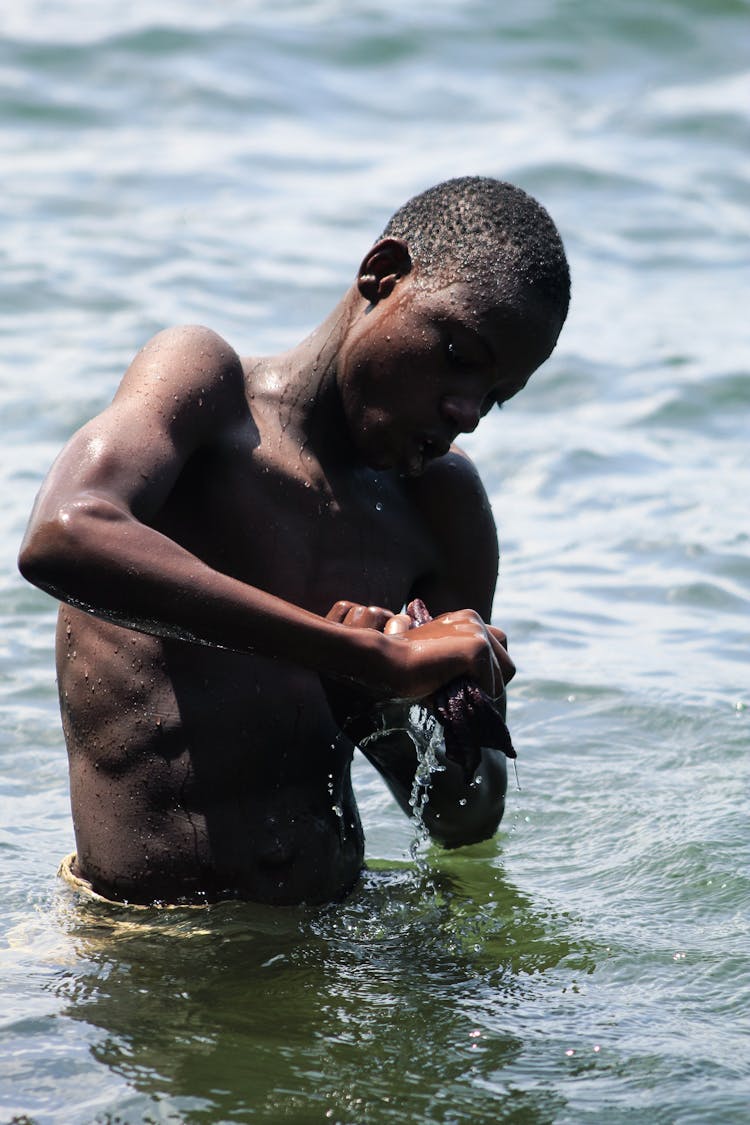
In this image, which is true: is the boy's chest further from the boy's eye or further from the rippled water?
the rippled water

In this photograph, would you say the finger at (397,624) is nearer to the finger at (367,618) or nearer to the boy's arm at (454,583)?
the finger at (367,618)

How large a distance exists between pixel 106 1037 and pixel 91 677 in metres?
0.71

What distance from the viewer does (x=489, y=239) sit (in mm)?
3422

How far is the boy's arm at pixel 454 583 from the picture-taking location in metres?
3.80

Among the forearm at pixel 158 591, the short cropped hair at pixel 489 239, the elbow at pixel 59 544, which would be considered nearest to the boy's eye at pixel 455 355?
the short cropped hair at pixel 489 239

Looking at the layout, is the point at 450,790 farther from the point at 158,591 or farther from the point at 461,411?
the point at 158,591

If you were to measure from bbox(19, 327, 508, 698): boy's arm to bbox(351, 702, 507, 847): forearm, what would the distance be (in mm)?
728

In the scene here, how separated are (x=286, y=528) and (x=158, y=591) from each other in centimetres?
Result: 63

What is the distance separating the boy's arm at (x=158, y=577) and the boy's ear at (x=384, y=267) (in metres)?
0.50

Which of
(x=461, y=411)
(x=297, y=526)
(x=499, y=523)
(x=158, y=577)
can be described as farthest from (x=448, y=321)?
(x=499, y=523)

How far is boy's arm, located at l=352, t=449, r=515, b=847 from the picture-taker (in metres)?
3.80

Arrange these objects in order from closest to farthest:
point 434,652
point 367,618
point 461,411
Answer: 1. point 434,652
2. point 367,618
3. point 461,411

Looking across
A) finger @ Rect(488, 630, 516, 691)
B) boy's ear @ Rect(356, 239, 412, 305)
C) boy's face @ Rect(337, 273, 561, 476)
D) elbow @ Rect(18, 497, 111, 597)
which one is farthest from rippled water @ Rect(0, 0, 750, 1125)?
boy's ear @ Rect(356, 239, 412, 305)

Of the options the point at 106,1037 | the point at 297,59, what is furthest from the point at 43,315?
the point at 106,1037
